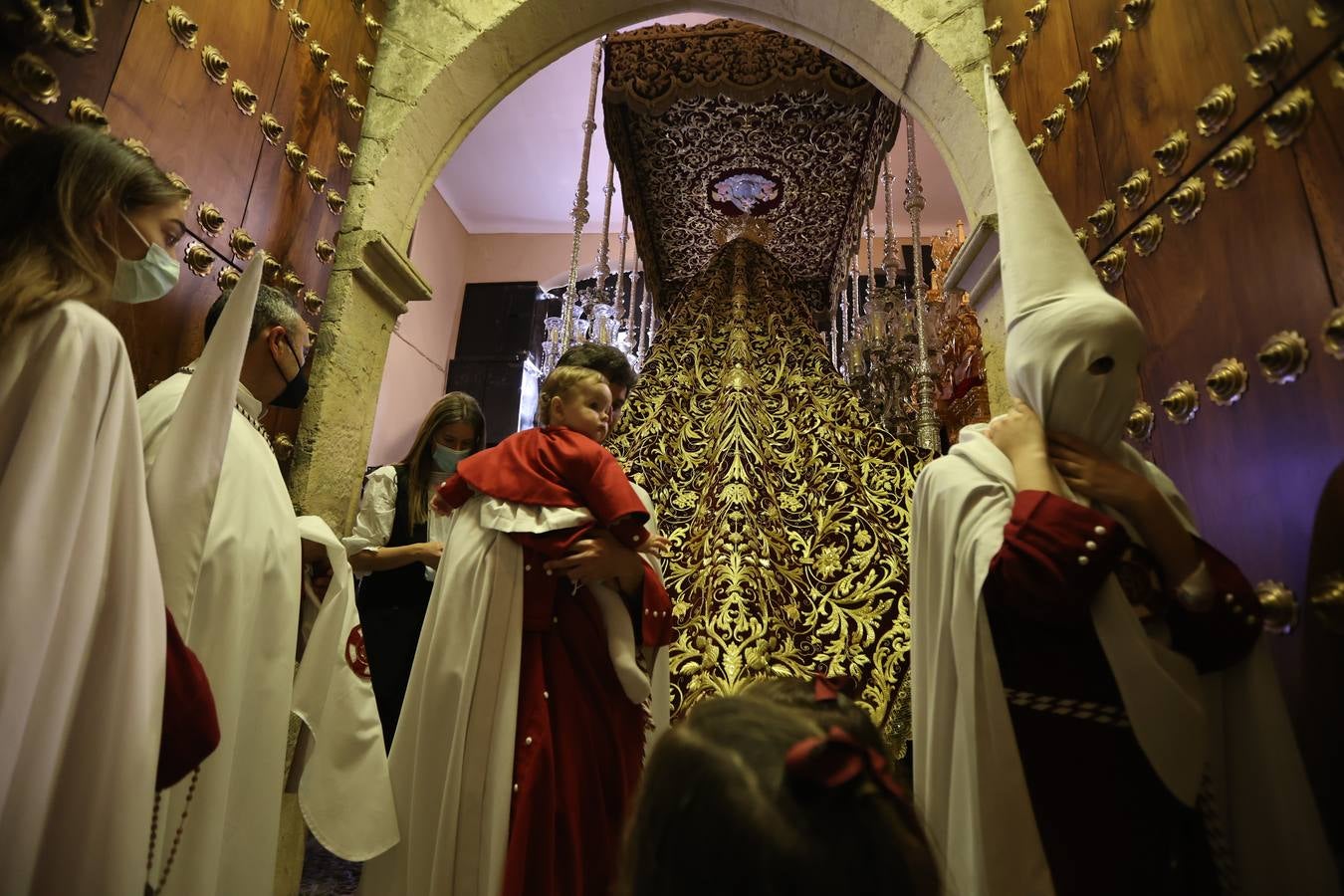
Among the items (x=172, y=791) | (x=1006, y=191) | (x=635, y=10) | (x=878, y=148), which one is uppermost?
(x=878, y=148)

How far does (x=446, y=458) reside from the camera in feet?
8.04

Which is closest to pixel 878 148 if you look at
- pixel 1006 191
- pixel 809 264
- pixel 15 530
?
pixel 809 264

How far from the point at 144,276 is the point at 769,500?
Answer: 79.6 inches

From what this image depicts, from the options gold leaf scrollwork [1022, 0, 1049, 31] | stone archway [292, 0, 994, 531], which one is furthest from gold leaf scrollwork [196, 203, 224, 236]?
gold leaf scrollwork [1022, 0, 1049, 31]

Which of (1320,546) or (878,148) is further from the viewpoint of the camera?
(878,148)

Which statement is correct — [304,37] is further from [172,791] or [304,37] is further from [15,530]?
[172,791]

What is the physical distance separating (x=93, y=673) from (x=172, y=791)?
461 millimetres

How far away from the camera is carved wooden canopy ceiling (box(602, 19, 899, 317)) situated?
12.8 ft

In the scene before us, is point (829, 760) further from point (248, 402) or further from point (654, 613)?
point (248, 402)

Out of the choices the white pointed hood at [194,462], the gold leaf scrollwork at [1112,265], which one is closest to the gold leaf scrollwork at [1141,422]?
the gold leaf scrollwork at [1112,265]

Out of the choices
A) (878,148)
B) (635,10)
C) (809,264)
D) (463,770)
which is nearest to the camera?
Answer: (463,770)

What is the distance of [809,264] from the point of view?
578cm

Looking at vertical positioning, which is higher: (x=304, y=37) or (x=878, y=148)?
(x=878, y=148)

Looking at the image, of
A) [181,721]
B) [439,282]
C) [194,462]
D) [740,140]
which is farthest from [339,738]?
[439,282]
